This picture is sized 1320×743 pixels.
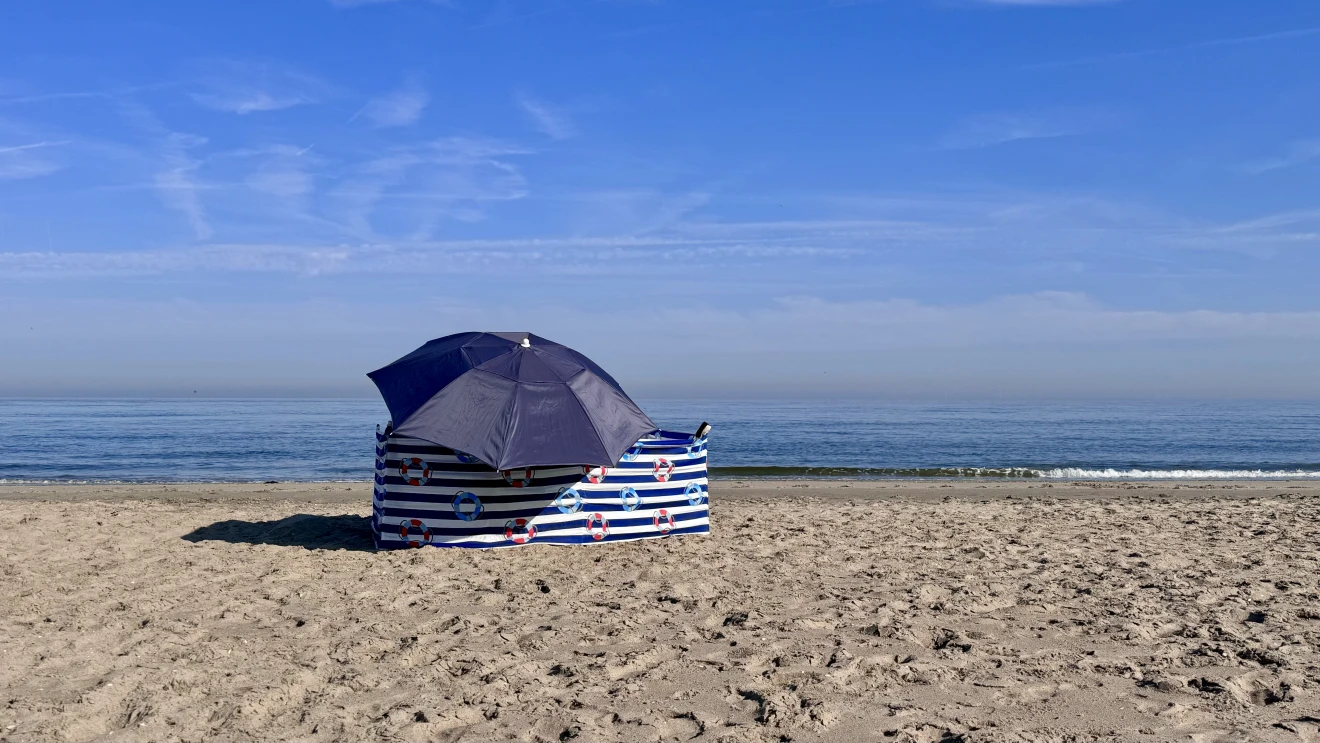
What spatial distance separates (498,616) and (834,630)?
221 centimetres

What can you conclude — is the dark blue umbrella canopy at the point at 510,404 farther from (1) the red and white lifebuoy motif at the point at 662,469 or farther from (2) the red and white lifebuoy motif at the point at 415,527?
(2) the red and white lifebuoy motif at the point at 415,527

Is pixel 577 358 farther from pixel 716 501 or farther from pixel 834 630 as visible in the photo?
pixel 716 501

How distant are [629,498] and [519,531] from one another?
1.12m

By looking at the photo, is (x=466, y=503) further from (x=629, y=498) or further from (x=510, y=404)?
(x=629, y=498)

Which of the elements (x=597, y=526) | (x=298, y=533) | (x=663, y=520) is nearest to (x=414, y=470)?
(x=597, y=526)

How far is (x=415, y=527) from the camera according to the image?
8266 mm

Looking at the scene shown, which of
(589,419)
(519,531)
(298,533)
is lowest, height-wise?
(298,533)

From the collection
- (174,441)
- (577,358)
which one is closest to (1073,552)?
(577,358)

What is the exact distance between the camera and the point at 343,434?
1169 inches

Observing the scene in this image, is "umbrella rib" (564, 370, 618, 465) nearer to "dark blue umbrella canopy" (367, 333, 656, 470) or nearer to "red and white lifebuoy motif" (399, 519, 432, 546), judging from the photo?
"dark blue umbrella canopy" (367, 333, 656, 470)

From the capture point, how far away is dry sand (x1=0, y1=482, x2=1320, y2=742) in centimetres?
422

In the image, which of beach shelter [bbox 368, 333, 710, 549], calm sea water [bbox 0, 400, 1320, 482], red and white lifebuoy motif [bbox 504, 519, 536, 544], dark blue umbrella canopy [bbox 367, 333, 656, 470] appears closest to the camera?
dark blue umbrella canopy [bbox 367, 333, 656, 470]

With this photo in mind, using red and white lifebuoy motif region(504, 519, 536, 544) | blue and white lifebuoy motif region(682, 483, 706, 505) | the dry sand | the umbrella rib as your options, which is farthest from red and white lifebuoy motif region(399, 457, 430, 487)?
blue and white lifebuoy motif region(682, 483, 706, 505)

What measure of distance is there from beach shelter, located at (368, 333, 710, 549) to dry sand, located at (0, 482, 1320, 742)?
0.33m
